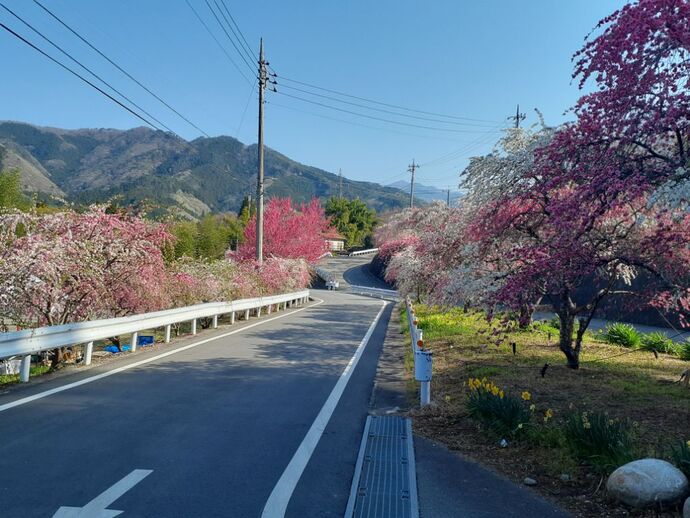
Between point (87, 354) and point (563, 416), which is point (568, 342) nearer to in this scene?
point (563, 416)

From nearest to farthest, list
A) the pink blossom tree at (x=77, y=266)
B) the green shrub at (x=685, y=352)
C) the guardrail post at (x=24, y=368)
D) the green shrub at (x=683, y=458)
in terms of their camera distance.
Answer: the green shrub at (x=683, y=458) < the guardrail post at (x=24, y=368) < the pink blossom tree at (x=77, y=266) < the green shrub at (x=685, y=352)

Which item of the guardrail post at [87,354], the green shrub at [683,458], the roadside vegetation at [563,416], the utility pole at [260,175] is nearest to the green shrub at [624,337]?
the roadside vegetation at [563,416]

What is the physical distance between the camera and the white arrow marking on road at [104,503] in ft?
12.9

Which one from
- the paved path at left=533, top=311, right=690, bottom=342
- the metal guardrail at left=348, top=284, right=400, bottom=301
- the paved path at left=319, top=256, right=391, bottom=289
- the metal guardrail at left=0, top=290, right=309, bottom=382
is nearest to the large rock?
the metal guardrail at left=0, top=290, right=309, bottom=382

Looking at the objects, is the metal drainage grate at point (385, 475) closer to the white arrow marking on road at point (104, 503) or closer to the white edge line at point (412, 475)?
the white edge line at point (412, 475)

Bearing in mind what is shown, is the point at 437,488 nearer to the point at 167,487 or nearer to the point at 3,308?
the point at 167,487

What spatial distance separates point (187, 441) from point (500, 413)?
3.51 metres

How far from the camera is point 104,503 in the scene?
13.6 feet

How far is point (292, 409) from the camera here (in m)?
7.43

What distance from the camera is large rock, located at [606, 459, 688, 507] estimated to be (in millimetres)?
4223

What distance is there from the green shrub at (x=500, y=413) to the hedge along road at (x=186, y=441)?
1.51 meters

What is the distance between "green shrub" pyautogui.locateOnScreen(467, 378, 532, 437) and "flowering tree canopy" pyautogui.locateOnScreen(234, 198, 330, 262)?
92.1 ft

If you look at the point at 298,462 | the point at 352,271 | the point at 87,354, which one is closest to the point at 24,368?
the point at 87,354

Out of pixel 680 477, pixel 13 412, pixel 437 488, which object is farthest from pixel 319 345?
pixel 680 477
